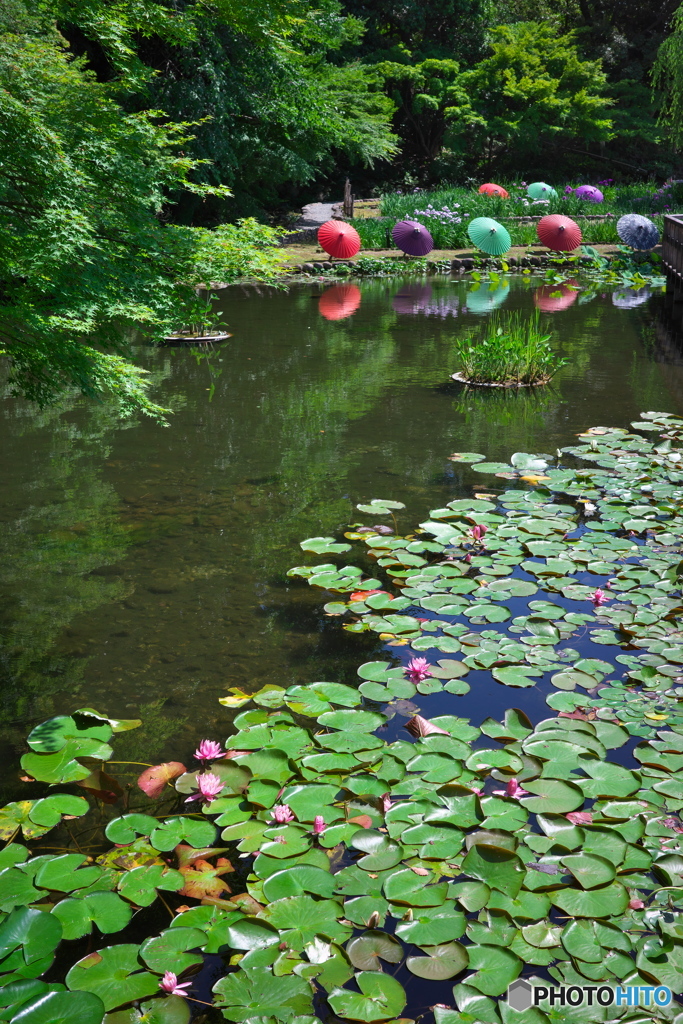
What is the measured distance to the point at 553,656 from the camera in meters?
3.53

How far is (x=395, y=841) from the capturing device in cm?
249

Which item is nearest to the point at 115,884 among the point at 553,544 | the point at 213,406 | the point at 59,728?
the point at 59,728

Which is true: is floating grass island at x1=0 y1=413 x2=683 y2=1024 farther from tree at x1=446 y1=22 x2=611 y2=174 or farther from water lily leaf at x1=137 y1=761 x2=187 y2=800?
tree at x1=446 y1=22 x2=611 y2=174

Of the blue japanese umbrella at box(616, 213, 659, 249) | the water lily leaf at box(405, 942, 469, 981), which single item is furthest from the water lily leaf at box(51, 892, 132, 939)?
the blue japanese umbrella at box(616, 213, 659, 249)

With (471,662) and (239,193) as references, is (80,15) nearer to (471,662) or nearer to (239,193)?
(471,662)

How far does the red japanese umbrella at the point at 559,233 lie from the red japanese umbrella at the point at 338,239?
162 inches

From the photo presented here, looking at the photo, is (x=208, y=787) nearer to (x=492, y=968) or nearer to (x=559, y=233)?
(x=492, y=968)

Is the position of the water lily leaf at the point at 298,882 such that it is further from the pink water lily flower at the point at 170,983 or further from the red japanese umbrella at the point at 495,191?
the red japanese umbrella at the point at 495,191

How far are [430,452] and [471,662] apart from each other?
3.11 meters

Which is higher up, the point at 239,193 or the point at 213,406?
the point at 239,193

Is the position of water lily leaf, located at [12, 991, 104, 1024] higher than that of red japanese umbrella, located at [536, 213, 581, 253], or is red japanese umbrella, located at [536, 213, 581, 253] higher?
red japanese umbrella, located at [536, 213, 581, 253]

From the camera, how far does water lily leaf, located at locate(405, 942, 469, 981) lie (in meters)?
2.07

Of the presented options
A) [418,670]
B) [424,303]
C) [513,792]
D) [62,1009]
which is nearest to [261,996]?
[62,1009]

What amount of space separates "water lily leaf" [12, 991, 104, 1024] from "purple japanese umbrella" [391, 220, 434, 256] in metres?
17.3
